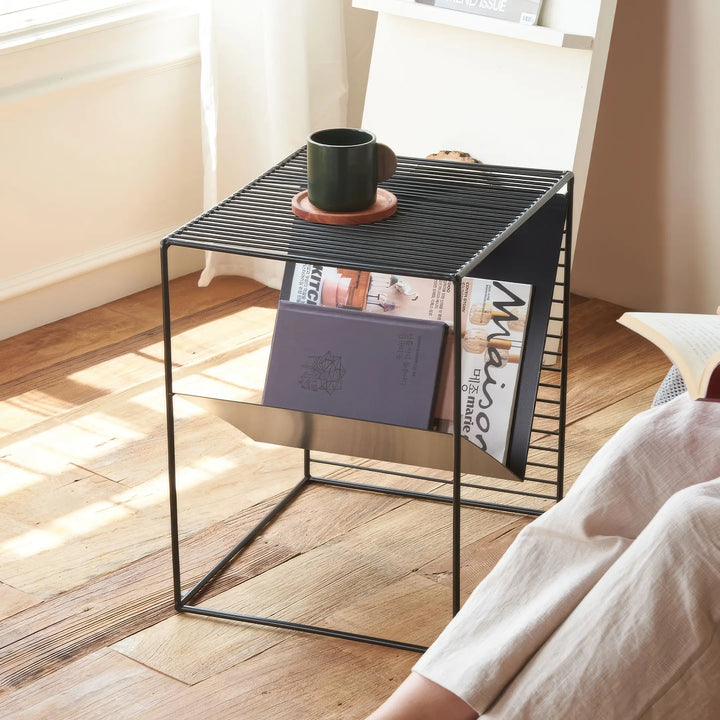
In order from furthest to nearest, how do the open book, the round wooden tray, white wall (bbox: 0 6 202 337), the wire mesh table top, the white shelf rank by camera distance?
white wall (bbox: 0 6 202 337) < the white shelf < the round wooden tray < the wire mesh table top < the open book

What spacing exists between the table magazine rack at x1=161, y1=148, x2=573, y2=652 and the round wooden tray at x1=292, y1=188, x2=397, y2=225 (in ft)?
0.04

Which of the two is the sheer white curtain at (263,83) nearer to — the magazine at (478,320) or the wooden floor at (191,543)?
the wooden floor at (191,543)

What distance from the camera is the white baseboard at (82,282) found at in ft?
8.43

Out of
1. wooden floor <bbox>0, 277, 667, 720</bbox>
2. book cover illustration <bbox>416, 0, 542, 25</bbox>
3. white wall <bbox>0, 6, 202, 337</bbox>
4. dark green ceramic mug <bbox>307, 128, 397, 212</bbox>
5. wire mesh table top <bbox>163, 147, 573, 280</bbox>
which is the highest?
book cover illustration <bbox>416, 0, 542, 25</bbox>

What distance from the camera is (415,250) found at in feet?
4.57

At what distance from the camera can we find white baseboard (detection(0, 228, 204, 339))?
8.43ft

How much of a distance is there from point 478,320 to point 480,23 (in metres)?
0.89

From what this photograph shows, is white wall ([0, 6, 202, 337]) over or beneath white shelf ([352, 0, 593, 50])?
beneath

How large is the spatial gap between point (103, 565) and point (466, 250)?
780 millimetres

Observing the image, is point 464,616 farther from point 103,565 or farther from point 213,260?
point 213,260

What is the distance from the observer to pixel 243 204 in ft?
5.14

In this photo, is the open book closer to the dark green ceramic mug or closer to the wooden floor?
the dark green ceramic mug

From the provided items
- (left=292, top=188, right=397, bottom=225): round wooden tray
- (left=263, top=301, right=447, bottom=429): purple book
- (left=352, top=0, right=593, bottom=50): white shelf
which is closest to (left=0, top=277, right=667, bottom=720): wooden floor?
(left=263, top=301, right=447, bottom=429): purple book

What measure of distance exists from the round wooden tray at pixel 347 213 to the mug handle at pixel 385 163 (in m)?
0.03
